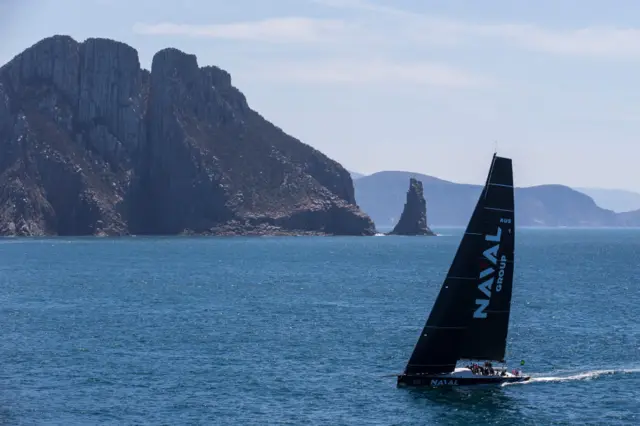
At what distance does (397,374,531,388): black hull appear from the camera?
188 ft

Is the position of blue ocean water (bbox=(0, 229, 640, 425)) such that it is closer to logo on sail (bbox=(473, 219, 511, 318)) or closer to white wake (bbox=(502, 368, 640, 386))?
white wake (bbox=(502, 368, 640, 386))

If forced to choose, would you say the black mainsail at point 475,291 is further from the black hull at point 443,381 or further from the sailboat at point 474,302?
the black hull at point 443,381

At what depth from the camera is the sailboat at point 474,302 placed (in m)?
56.3

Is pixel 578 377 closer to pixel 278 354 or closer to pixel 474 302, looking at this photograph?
pixel 474 302

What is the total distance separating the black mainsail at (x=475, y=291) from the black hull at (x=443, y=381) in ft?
1.36

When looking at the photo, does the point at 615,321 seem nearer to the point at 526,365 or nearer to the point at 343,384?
the point at 526,365

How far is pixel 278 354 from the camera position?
2766 inches

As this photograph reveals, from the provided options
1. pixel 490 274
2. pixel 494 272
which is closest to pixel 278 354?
pixel 490 274

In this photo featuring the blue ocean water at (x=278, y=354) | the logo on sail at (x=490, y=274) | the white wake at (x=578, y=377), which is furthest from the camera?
the white wake at (x=578, y=377)

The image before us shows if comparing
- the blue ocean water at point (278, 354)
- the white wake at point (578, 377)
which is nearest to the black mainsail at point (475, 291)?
the blue ocean water at point (278, 354)

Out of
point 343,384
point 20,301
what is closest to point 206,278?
point 20,301

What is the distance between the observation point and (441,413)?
173 feet

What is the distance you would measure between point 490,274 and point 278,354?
1948 centimetres

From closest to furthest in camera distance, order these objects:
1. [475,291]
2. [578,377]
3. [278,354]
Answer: [475,291] → [578,377] → [278,354]
